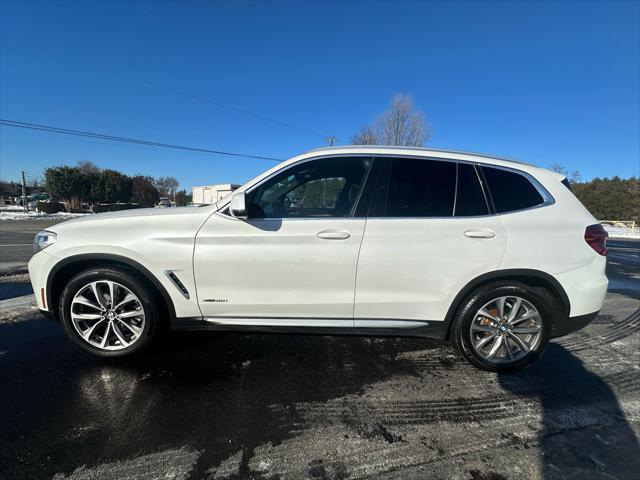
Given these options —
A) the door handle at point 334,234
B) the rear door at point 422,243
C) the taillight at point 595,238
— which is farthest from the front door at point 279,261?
the taillight at point 595,238

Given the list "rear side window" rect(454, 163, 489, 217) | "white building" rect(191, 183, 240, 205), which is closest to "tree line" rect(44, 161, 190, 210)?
"white building" rect(191, 183, 240, 205)

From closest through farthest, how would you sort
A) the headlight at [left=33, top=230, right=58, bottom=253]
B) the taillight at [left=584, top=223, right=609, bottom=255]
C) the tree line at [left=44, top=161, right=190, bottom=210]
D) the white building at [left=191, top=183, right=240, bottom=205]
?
1. the taillight at [left=584, top=223, right=609, bottom=255]
2. the headlight at [left=33, top=230, right=58, bottom=253]
3. the white building at [left=191, top=183, right=240, bottom=205]
4. the tree line at [left=44, top=161, right=190, bottom=210]

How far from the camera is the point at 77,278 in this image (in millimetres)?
2893

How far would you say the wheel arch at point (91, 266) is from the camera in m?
2.85

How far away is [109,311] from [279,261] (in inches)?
61.1

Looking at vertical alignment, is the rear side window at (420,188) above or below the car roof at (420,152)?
below

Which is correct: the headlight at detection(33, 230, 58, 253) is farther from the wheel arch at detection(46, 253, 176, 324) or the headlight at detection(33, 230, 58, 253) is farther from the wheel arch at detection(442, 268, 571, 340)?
the wheel arch at detection(442, 268, 571, 340)

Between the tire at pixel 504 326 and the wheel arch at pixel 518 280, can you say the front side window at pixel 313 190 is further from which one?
the tire at pixel 504 326

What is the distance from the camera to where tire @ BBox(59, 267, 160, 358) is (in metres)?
2.88

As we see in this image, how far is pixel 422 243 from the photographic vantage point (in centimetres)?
276


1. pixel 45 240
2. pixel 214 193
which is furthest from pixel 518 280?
pixel 214 193

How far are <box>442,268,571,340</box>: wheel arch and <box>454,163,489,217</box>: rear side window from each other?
20.5 inches

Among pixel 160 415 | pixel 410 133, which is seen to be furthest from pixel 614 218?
pixel 160 415

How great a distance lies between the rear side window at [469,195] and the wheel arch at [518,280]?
521 mm
